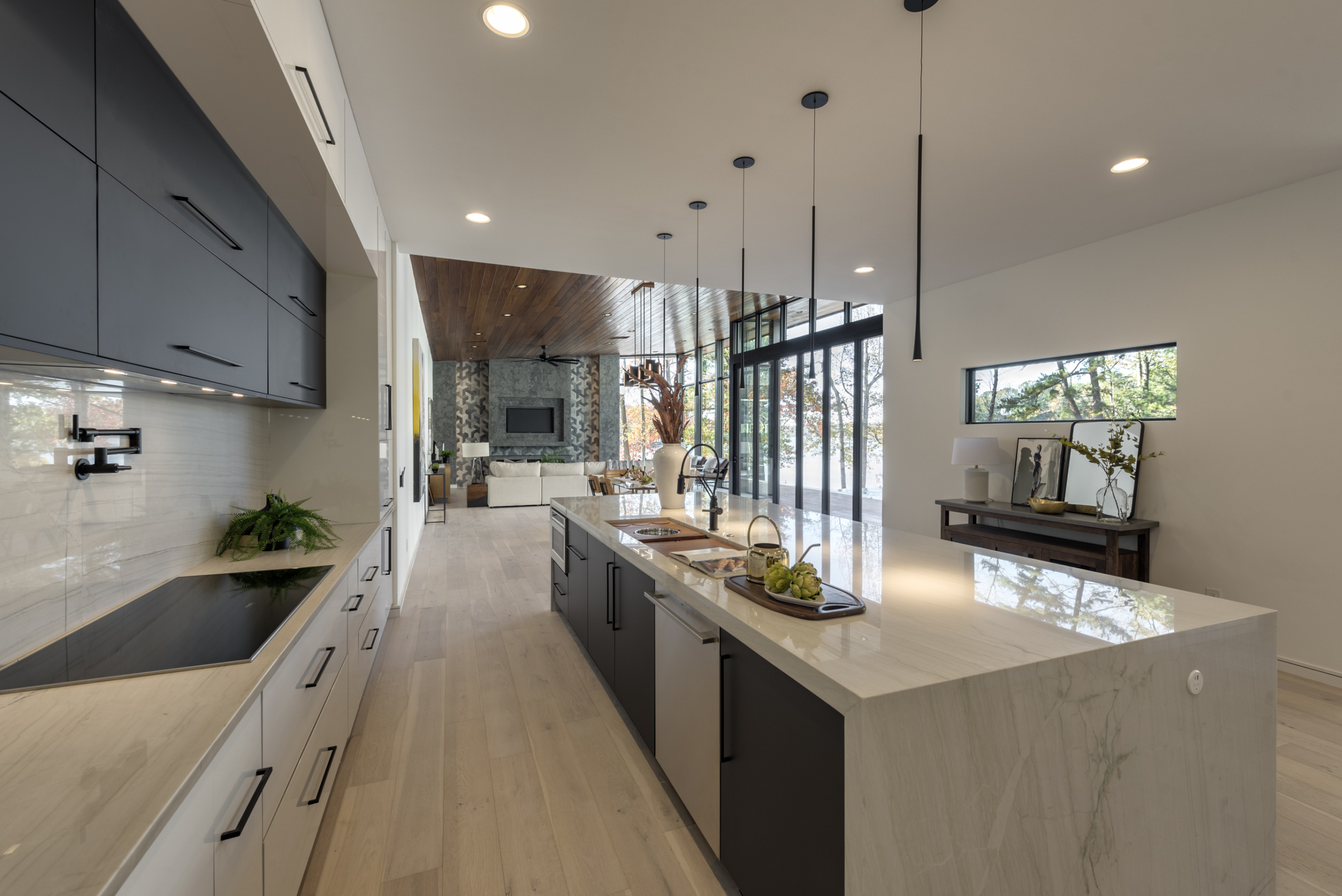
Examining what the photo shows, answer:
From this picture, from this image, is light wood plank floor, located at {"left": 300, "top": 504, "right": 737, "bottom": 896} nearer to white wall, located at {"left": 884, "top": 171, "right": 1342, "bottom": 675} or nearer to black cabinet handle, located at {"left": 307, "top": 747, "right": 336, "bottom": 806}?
black cabinet handle, located at {"left": 307, "top": 747, "right": 336, "bottom": 806}

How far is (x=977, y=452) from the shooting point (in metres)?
4.57

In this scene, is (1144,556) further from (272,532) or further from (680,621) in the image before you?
(272,532)

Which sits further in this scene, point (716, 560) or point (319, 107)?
point (716, 560)

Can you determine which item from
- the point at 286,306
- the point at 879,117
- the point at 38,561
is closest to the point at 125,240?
the point at 38,561

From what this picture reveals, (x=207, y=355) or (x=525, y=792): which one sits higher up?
(x=207, y=355)

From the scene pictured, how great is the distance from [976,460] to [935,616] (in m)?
3.60

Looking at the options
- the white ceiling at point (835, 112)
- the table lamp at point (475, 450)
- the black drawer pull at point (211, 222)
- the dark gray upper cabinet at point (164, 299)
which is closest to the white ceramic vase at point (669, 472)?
the white ceiling at point (835, 112)

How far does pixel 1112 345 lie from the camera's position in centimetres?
400

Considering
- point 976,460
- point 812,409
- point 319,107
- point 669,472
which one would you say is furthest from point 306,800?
point 812,409

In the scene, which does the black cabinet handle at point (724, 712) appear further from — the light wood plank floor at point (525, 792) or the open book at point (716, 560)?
the light wood plank floor at point (525, 792)

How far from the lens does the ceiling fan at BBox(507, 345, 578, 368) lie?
12.1m

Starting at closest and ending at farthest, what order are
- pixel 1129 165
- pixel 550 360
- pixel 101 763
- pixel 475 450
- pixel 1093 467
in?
pixel 101 763, pixel 1129 165, pixel 1093 467, pixel 475 450, pixel 550 360

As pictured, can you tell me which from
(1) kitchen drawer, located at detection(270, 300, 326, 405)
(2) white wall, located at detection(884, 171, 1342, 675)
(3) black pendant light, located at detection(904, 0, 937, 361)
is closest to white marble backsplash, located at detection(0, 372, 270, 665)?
(1) kitchen drawer, located at detection(270, 300, 326, 405)

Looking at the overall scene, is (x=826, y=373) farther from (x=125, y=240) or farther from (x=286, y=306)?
(x=125, y=240)
